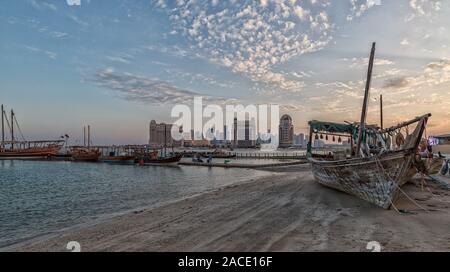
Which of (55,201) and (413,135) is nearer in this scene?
(413,135)

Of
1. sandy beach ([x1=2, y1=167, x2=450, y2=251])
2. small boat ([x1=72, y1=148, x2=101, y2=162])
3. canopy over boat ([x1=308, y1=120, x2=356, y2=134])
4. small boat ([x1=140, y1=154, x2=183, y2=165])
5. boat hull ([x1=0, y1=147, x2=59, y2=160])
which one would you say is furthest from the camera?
boat hull ([x1=0, y1=147, x2=59, y2=160])

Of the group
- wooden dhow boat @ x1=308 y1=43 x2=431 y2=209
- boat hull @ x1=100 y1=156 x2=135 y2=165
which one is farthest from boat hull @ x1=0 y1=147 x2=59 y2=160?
wooden dhow boat @ x1=308 y1=43 x2=431 y2=209

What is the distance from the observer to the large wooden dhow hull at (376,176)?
9.59 meters

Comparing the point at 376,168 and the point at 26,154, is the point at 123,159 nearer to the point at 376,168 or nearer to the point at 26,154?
the point at 26,154

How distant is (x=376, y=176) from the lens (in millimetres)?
10141

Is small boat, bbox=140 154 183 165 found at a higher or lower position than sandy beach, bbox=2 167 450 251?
lower

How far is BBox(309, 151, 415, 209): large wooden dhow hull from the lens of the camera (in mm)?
9586

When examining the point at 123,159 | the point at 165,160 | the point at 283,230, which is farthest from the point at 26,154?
the point at 283,230

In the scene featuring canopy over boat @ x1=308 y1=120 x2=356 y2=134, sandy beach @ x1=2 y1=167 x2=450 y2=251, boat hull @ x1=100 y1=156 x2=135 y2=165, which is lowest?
boat hull @ x1=100 y1=156 x2=135 y2=165

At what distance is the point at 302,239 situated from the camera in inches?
257

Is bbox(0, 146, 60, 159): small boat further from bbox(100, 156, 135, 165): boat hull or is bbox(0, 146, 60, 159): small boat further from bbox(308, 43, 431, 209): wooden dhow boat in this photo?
bbox(308, 43, 431, 209): wooden dhow boat

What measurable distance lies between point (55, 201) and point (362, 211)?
17337mm
